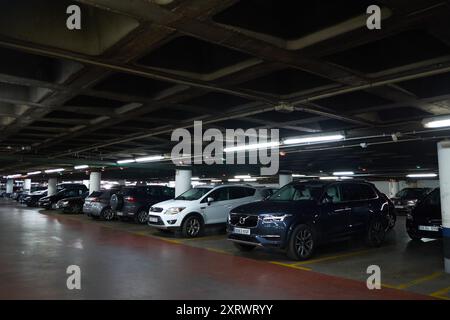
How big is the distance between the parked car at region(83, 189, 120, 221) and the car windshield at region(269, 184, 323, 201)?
32.5 ft

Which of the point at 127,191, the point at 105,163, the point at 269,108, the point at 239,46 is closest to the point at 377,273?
the point at 269,108

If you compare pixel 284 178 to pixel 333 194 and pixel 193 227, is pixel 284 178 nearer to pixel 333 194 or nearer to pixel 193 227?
pixel 193 227

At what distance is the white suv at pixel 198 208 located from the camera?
12.0 meters

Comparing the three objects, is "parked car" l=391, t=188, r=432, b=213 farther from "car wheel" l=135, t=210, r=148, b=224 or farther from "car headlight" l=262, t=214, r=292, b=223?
"car headlight" l=262, t=214, r=292, b=223

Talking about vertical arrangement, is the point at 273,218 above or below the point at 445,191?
below

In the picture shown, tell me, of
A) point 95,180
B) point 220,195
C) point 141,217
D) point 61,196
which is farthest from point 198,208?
point 95,180

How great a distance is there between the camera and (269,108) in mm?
7363

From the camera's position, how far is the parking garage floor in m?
5.82

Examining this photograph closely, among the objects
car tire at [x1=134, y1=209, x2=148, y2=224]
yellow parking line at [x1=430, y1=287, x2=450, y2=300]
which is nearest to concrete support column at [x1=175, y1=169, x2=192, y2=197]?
car tire at [x1=134, y1=209, x2=148, y2=224]

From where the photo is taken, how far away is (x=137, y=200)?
1620 cm

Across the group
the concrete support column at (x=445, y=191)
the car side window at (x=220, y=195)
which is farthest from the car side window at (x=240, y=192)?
the concrete support column at (x=445, y=191)

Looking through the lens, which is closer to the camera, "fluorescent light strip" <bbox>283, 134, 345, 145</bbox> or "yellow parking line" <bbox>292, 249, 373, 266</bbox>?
"yellow parking line" <bbox>292, 249, 373, 266</bbox>

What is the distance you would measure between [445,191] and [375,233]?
9.02 ft

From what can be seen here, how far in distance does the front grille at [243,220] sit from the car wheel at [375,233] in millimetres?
3261
